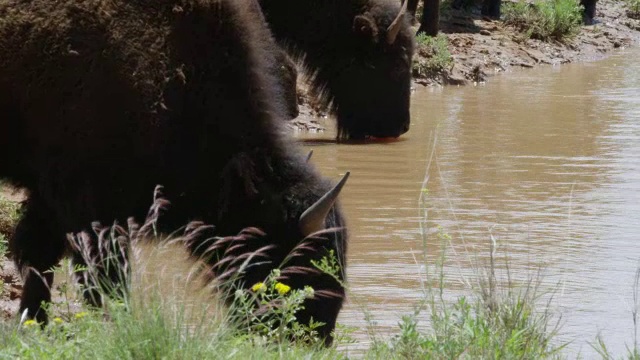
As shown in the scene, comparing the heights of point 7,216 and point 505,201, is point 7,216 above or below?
above

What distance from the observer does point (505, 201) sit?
33.4ft

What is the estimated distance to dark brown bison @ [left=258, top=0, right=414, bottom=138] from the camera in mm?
9867

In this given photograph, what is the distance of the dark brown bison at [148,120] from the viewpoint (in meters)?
6.02

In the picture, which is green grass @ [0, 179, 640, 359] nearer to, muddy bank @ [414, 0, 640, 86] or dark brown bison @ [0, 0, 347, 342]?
dark brown bison @ [0, 0, 347, 342]

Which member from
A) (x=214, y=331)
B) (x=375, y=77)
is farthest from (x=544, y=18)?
(x=214, y=331)

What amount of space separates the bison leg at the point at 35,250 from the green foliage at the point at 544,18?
636 inches

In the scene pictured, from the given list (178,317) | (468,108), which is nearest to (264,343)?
(178,317)

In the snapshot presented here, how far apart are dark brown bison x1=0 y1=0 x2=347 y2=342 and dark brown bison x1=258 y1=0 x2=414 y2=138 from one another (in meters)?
3.36

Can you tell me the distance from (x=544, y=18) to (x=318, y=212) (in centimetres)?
1706

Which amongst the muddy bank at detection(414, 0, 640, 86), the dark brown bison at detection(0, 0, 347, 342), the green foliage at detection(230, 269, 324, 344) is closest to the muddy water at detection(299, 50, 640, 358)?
the green foliage at detection(230, 269, 324, 344)

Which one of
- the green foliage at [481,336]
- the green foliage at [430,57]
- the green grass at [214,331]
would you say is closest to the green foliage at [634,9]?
the green foliage at [430,57]

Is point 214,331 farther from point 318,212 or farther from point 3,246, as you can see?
point 3,246

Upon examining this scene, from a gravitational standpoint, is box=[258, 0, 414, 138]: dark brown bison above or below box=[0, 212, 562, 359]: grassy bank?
above

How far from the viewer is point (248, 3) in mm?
6434
